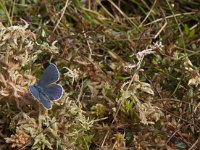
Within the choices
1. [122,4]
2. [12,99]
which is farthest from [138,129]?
[122,4]

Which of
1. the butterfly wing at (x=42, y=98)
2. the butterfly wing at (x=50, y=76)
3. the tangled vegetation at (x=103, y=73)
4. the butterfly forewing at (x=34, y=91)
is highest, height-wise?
the butterfly wing at (x=50, y=76)

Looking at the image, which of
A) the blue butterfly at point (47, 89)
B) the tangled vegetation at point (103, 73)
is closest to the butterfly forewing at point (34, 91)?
the blue butterfly at point (47, 89)

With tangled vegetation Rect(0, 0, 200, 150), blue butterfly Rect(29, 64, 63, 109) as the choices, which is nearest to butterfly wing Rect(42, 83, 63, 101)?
blue butterfly Rect(29, 64, 63, 109)

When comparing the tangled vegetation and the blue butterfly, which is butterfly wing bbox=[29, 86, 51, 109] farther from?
the tangled vegetation

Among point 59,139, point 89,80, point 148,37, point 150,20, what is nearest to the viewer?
point 59,139

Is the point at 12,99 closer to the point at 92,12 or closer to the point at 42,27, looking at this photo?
the point at 42,27

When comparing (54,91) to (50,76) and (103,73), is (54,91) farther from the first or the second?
(103,73)

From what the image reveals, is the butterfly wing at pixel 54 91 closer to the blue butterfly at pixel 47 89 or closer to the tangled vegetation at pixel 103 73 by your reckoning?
the blue butterfly at pixel 47 89
